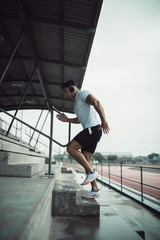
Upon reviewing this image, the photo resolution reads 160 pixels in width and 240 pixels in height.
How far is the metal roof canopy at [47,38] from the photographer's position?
3.84 meters

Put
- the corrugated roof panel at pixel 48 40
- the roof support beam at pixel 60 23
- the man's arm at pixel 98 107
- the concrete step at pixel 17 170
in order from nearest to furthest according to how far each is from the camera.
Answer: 1. the man's arm at pixel 98 107
2. the concrete step at pixel 17 170
3. the roof support beam at pixel 60 23
4. the corrugated roof panel at pixel 48 40

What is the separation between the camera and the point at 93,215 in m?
2.24

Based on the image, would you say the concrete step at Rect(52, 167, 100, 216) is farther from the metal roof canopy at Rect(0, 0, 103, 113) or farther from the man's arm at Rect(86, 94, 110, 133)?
the metal roof canopy at Rect(0, 0, 103, 113)

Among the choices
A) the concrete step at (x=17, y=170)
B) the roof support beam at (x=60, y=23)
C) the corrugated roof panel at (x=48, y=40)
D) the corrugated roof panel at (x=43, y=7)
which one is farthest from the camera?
the corrugated roof panel at (x=48, y=40)

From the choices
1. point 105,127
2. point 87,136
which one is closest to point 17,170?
point 87,136

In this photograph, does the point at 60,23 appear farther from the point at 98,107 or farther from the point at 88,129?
the point at 88,129

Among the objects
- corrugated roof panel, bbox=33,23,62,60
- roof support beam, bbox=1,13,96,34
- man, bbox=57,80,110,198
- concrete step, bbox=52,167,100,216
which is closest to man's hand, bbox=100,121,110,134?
man, bbox=57,80,110,198

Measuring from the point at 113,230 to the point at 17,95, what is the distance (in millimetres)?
A: 8257

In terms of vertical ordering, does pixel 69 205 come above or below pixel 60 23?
below

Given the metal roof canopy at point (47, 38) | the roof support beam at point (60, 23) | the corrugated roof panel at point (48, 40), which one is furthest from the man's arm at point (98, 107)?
the corrugated roof panel at point (48, 40)

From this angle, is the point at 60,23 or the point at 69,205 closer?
the point at 69,205

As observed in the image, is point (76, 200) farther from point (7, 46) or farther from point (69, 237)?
point (7, 46)

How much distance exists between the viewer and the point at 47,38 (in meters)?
4.89

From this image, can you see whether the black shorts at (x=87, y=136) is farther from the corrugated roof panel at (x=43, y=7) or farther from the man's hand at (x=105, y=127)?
the corrugated roof panel at (x=43, y=7)
